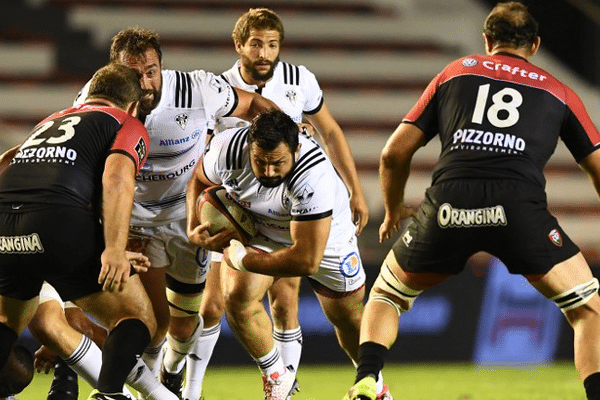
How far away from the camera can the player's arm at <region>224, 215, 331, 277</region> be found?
490 cm

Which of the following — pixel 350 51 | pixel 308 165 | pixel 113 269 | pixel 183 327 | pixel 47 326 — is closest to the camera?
pixel 113 269

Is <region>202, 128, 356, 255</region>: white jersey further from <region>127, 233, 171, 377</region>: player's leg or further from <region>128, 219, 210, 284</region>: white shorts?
<region>127, 233, 171, 377</region>: player's leg

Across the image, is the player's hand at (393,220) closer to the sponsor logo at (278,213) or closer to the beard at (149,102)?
the sponsor logo at (278,213)

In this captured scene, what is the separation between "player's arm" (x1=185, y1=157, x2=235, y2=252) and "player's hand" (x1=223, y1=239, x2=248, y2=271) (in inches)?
2.0

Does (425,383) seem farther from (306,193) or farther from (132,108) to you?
(132,108)

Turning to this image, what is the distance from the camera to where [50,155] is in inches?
177

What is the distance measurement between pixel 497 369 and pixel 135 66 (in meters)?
5.25

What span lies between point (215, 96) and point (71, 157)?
1220 millimetres

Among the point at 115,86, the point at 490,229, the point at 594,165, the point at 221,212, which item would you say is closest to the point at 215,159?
the point at 221,212

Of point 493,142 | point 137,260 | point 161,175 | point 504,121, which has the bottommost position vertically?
point 137,260

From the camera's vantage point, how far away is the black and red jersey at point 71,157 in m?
4.45

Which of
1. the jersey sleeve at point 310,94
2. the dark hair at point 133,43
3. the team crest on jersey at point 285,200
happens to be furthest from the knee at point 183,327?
the dark hair at point 133,43

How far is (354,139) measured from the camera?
14.4m

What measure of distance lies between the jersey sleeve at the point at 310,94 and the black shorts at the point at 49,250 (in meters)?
1.99
